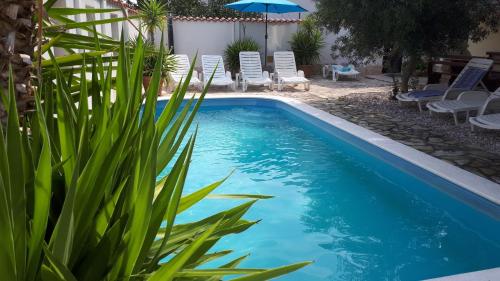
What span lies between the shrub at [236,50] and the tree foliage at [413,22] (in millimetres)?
5376

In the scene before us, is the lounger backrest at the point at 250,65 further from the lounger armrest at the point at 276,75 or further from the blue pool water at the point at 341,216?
the blue pool water at the point at 341,216

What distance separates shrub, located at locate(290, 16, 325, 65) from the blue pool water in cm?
852

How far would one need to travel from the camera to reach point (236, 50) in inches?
560

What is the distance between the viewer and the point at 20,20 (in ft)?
3.77

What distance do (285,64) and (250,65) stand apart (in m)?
1.15

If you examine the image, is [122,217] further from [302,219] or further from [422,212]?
[422,212]

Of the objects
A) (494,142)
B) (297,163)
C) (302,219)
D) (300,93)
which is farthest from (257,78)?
(302,219)

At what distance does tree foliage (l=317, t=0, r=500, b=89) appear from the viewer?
750 centimetres

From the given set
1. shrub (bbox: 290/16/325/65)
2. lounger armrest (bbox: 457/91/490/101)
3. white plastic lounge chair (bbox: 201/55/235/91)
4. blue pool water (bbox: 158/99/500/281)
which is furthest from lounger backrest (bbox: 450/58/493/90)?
shrub (bbox: 290/16/325/65)

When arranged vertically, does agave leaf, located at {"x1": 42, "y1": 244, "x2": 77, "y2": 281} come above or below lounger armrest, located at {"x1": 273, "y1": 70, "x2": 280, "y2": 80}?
below

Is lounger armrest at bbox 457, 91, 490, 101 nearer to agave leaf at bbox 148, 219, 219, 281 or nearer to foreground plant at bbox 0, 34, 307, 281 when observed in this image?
foreground plant at bbox 0, 34, 307, 281

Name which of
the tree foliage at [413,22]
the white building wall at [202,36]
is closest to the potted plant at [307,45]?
the white building wall at [202,36]

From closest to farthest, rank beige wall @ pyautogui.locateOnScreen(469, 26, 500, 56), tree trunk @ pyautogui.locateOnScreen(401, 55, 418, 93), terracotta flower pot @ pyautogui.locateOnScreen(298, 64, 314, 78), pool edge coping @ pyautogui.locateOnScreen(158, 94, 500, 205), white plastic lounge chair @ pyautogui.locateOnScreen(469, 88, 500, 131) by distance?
pool edge coping @ pyautogui.locateOnScreen(158, 94, 500, 205) → white plastic lounge chair @ pyautogui.locateOnScreen(469, 88, 500, 131) → tree trunk @ pyautogui.locateOnScreen(401, 55, 418, 93) → beige wall @ pyautogui.locateOnScreen(469, 26, 500, 56) → terracotta flower pot @ pyautogui.locateOnScreen(298, 64, 314, 78)

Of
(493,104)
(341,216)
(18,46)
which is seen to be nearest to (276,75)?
(493,104)
